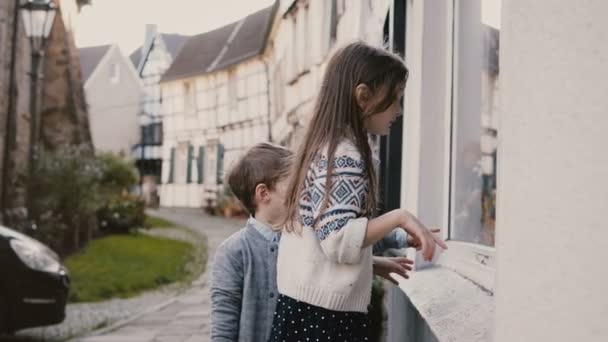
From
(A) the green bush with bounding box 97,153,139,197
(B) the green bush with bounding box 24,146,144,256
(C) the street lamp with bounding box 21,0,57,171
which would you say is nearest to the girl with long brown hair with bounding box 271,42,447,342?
(C) the street lamp with bounding box 21,0,57,171

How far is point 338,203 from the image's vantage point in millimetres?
1353

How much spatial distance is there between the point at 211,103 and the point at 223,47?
48.9 inches

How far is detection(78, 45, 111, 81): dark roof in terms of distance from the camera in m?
16.6

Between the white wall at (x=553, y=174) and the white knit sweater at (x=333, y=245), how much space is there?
1.54 feet

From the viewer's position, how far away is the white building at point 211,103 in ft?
53.7

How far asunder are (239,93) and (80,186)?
264 inches

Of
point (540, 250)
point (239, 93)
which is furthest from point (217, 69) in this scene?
point (540, 250)

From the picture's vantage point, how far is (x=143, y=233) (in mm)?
14969

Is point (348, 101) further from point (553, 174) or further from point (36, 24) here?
point (36, 24)

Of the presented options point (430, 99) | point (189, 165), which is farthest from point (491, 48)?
point (189, 165)

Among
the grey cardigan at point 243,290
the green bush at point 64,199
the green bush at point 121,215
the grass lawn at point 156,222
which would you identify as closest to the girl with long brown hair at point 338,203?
the grey cardigan at point 243,290

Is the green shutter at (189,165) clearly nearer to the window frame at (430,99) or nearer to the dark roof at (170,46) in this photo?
the dark roof at (170,46)

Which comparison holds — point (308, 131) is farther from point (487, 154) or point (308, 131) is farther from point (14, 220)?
point (14, 220)

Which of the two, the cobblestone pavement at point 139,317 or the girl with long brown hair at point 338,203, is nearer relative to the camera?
the girl with long brown hair at point 338,203
